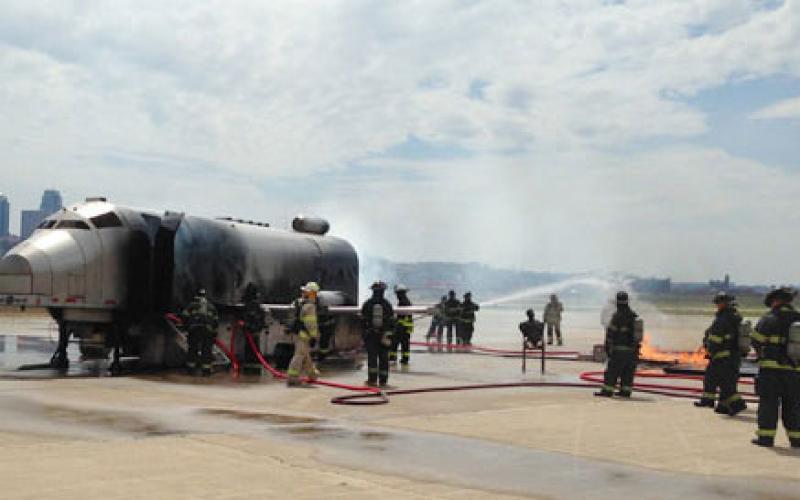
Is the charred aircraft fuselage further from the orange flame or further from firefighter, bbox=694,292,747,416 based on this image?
the orange flame

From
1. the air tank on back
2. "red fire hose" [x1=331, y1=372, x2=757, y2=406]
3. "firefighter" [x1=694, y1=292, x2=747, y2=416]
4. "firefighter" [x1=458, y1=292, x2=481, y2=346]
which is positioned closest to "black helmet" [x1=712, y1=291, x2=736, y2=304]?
"firefighter" [x1=694, y1=292, x2=747, y2=416]

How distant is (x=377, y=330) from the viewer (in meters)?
17.6

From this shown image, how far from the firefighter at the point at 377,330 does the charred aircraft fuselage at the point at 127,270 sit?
14.8 ft

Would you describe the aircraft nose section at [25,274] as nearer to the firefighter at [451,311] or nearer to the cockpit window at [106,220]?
the cockpit window at [106,220]

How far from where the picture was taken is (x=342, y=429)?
11812 mm

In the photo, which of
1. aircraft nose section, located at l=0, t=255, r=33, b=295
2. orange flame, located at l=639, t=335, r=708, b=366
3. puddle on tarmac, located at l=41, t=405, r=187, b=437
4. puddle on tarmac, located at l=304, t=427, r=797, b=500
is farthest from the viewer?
orange flame, located at l=639, t=335, r=708, b=366

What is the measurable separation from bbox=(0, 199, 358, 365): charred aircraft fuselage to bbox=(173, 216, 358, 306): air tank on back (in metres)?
0.03

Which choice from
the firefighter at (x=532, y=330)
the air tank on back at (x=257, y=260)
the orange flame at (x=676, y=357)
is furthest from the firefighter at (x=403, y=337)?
the orange flame at (x=676, y=357)

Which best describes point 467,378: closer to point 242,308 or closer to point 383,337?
point 383,337

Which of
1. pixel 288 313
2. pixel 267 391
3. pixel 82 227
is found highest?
pixel 82 227

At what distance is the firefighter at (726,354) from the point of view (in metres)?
14.6

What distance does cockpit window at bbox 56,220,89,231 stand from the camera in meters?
18.9

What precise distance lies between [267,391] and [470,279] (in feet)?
316

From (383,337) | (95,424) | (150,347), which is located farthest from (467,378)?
(95,424)
